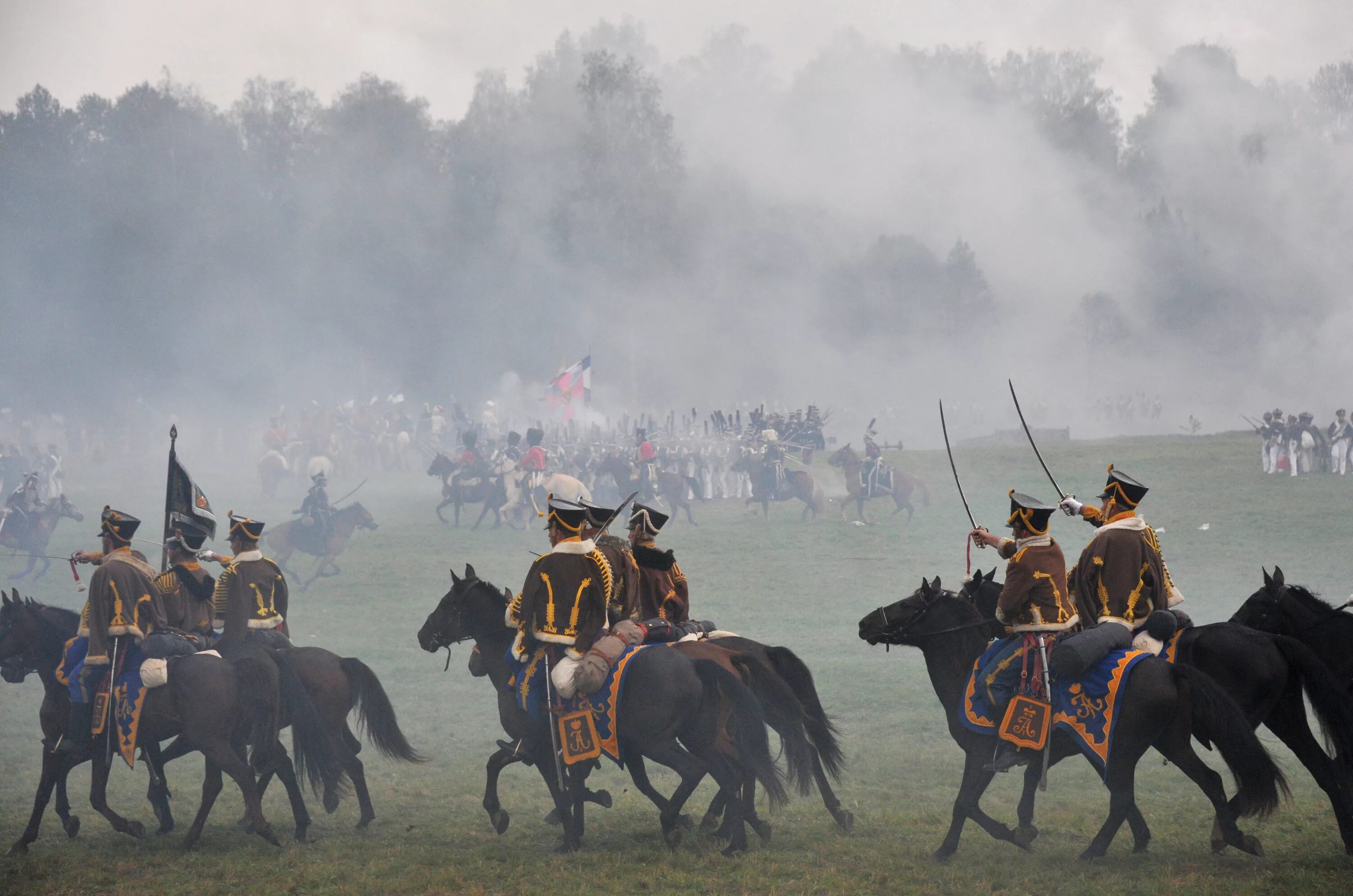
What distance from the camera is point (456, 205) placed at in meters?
75.9

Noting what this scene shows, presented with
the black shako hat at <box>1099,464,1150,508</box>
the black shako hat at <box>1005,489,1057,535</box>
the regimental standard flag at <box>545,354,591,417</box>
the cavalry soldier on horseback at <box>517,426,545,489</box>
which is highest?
the regimental standard flag at <box>545,354,591,417</box>

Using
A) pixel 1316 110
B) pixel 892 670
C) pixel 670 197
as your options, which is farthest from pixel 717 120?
pixel 892 670

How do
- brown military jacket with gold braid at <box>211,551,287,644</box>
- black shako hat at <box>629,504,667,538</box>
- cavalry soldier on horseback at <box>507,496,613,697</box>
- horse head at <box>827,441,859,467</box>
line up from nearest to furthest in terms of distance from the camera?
cavalry soldier on horseback at <box>507,496,613,697</box>
brown military jacket with gold braid at <box>211,551,287,644</box>
black shako hat at <box>629,504,667,538</box>
horse head at <box>827,441,859,467</box>

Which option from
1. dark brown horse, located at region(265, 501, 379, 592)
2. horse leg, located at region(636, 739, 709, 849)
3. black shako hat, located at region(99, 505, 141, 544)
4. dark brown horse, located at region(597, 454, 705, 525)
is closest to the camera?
horse leg, located at region(636, 739, 709, 849)

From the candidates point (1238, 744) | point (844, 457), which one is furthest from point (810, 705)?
point (844, 457)

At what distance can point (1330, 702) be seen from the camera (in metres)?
7.93

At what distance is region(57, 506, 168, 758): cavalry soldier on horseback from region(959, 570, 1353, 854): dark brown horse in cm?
805

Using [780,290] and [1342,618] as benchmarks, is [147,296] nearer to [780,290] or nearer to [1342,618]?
[780,290]

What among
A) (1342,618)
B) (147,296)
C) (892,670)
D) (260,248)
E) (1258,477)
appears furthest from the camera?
(260,248)

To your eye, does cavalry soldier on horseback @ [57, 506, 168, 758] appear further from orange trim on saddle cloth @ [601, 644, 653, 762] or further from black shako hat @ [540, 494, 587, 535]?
orange trim on saddle cloth @ [601, 644, 653, 762]

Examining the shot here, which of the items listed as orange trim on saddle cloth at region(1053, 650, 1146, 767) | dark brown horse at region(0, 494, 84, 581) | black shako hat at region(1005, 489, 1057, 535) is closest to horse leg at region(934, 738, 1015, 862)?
orange trim on saddle cloth at region(1053, 650, 1146, 767)

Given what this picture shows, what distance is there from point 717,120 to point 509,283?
20921 mm

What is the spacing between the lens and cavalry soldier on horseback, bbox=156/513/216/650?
9539 millimetres

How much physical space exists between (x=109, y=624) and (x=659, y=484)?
22.2 metres
